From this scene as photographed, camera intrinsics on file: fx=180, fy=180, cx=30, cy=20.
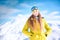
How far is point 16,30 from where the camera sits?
93.0 inches

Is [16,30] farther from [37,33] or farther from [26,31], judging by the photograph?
[37,33]

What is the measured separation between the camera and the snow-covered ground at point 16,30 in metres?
2.32

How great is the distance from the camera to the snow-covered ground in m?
2.32

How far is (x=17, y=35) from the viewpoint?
235cm

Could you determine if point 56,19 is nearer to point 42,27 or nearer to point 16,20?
point 42,27

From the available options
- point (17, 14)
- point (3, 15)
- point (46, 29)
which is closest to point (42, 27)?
point (46, 29)

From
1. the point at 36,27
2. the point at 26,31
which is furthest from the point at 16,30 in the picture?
the point at 36,27

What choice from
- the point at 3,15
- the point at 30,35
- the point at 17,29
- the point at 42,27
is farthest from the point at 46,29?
the point at 3,15

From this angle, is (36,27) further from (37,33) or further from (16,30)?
(16,30)

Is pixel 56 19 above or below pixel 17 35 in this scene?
above

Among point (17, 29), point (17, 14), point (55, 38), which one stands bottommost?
point (55, 38)

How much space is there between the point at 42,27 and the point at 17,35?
0.34 metres

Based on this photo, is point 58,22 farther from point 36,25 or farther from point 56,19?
point 36,25

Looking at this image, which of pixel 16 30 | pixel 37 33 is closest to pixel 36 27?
pixel 37 33
